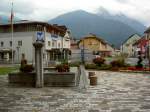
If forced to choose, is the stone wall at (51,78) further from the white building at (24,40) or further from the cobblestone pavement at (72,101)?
the white building at (24,40)

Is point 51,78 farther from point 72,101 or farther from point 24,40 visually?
point 24,40

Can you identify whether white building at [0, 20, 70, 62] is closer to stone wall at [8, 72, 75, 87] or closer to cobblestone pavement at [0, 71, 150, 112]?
stone wall at [8, 72, 75, 87]

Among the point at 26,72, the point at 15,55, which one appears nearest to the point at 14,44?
the point at 15,55

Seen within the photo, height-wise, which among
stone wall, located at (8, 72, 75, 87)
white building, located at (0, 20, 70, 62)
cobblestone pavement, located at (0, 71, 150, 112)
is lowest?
cobblestone pavement, located at (0, 71, 150, 112)

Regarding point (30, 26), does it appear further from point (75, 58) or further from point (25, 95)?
point (25, 95)

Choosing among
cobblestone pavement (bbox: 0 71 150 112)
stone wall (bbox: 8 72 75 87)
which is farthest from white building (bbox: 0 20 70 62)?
cobblestone pavement (bbox: 0 71 150 112)

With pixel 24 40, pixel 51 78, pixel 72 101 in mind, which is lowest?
pixel 72 101

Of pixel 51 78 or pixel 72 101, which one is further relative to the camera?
pixel 51 78

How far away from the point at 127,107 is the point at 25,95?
4.92m

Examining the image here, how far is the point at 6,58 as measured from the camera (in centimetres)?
6925

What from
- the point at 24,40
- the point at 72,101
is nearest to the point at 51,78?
Answer: the point at 72,101

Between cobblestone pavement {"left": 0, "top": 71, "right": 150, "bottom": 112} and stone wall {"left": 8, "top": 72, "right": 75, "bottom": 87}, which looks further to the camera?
stone wall {"left": 8, "top": 72, "right": 75, "bottom": 87}

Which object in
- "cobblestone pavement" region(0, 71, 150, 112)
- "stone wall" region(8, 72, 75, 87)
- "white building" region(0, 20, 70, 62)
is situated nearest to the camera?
"cobblestone pavement" region(0, 71, 150, 112)

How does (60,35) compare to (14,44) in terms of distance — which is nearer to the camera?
(14,44)
